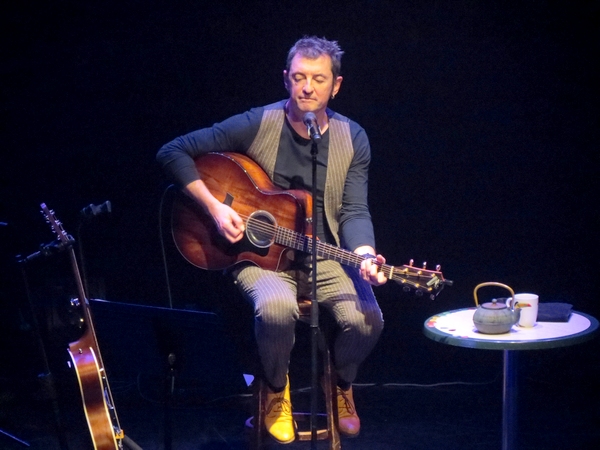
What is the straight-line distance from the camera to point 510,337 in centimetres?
285

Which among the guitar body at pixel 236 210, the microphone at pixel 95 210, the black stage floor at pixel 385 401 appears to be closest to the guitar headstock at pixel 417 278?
the guitar body at pixel 236 210

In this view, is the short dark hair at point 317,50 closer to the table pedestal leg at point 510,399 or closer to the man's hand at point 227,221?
the man's hand at point 227,221

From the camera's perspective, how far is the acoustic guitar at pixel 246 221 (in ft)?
11.4

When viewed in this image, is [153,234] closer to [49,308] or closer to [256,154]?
[49,308]

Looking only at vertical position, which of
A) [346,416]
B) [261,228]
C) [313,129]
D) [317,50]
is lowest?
[346,416]

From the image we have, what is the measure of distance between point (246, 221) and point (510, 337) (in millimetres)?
1267

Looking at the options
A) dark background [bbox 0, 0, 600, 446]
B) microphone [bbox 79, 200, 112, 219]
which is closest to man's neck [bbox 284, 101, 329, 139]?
dark background [bbox 0, 0, 600, 446]

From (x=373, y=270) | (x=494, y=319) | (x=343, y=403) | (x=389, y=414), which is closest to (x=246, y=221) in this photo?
(x=373, y=270)

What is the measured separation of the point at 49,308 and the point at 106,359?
17.5 inches

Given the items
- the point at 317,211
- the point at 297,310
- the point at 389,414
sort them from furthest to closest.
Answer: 1. the point at 389,414
2. the point at 317,211
3. the point at 297,310

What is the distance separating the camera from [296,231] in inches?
137

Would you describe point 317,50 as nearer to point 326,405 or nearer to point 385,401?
point 326,405

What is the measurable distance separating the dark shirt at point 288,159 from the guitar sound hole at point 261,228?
0.70 feet

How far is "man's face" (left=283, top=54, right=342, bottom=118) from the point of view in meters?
3.51
